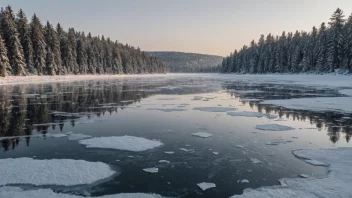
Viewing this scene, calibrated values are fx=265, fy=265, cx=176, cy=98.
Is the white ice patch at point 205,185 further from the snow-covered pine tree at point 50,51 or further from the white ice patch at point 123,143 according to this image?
the snow-covered pine tree at point 50,51

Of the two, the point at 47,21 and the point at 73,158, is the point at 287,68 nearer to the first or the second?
the point at 47,21

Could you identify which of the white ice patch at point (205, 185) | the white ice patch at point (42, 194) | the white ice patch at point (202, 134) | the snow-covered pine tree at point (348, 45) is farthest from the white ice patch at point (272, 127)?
the snow-covered pine tree at point (348, 45)


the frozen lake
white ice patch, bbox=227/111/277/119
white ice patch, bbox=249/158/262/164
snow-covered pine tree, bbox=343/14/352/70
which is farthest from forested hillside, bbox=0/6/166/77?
snow-covered pine tree, bbox=343/14/352/70

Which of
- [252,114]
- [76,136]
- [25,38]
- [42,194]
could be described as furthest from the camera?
[25,38]

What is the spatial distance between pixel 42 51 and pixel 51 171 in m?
58.8

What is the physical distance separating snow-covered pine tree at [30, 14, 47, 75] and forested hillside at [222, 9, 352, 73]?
207ft

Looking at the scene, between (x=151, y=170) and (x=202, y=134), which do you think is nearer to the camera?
(x=151, y=170)

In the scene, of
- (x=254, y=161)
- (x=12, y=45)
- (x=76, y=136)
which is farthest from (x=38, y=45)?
(x=254, y=161)

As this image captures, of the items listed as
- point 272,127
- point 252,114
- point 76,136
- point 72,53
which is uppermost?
point 72,53

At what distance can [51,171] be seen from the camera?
6.41m

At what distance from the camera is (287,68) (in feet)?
276

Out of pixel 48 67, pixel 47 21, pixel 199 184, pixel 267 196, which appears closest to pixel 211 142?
pixel 199 184

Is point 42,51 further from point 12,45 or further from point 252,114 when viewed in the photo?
point 252,114

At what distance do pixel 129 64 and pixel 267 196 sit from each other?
12012cm
